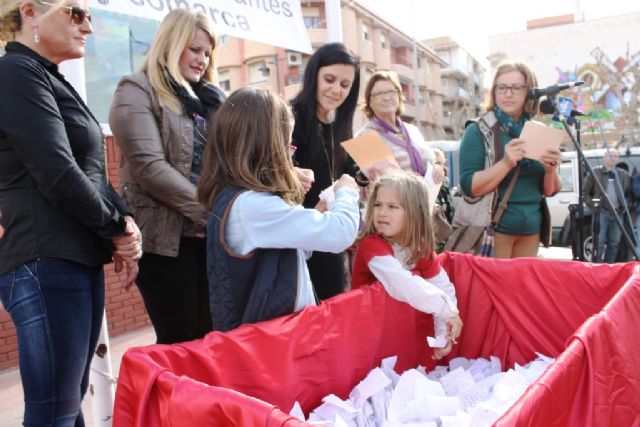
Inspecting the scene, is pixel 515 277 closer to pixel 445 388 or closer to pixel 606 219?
pixel 445 388

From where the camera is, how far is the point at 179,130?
1.94m

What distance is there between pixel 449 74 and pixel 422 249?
46.8 m

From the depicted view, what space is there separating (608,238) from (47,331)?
6.59 metres

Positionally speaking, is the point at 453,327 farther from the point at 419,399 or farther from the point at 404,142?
the point at 404,142

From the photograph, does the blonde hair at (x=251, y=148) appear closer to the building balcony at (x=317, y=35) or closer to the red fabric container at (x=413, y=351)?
the red fabric container at (x=413, y=351)

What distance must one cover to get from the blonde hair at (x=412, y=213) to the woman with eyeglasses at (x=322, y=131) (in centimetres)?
30

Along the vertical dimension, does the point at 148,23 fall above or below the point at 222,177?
above

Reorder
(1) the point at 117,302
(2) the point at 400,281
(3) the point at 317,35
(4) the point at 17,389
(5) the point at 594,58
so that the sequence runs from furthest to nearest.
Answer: (5) the point at 594,58
(3) the point at 317,35
(1) the point at 117,302
(4) the point at 17,389
(2) the point at 400,281

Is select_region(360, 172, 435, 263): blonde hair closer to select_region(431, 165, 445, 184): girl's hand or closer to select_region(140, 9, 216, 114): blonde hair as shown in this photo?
select_region(431, 165, 445, 184): girl's hand

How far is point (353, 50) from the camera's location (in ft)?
56.1

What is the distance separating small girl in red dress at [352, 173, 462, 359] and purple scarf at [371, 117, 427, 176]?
53 cm

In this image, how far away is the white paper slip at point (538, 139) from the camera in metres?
2.54

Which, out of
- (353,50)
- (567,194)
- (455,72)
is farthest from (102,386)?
(455,72)

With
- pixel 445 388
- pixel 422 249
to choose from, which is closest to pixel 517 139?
pixel 422 249
